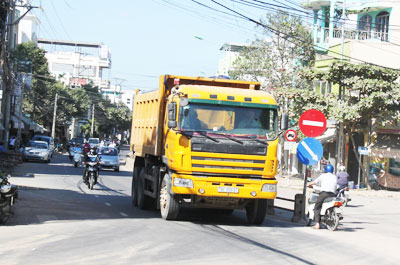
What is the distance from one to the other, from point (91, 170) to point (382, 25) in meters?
28.3

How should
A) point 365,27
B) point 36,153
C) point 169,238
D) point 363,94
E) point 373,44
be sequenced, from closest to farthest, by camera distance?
point 169,238
point 363,94
point 373,44
point 36,153
point 365,27

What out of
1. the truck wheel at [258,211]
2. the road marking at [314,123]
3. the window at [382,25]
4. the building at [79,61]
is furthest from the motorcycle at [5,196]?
the building at [79,61]

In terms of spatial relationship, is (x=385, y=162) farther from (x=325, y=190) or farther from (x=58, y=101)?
(x=58, y=101)

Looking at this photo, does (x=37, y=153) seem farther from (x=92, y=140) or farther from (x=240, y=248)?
(x=240, y=248)

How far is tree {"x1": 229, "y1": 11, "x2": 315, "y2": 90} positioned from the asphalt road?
30210mm

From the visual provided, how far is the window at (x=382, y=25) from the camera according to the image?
4534 cm

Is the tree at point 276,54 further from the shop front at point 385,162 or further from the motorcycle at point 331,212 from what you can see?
the motorcycle at point 331,212

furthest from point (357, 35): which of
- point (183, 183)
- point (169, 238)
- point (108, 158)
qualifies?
point (169, 238)

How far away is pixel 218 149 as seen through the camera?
1406cm

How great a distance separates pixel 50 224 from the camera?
13.5 metres

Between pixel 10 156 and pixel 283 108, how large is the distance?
19.4 metres

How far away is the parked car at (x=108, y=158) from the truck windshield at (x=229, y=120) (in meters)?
26.6

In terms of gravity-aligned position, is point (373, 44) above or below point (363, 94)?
above

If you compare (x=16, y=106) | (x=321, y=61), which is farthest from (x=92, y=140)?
(x=321, y=61)
